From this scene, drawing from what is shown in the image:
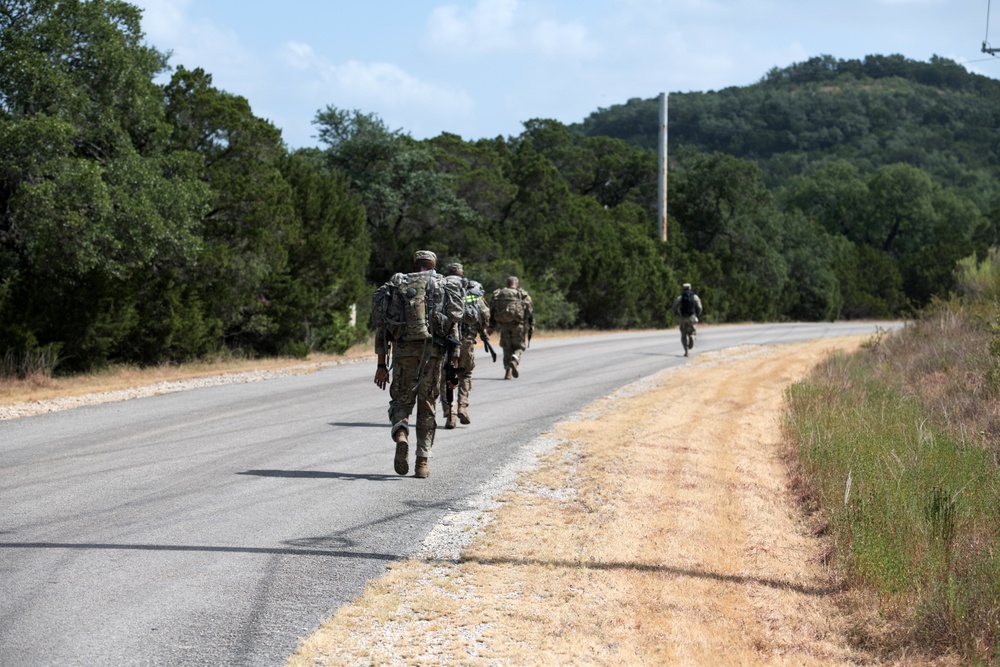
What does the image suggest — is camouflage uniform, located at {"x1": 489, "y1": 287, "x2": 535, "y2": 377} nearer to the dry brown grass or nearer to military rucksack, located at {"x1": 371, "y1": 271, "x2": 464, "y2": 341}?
the dry brown grass

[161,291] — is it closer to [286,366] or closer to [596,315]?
[286,366]

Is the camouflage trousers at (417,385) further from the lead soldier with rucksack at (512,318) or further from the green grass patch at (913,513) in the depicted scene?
the lead soldier with rucksack at (512,318)

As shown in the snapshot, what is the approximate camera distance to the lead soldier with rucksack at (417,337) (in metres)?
9.23

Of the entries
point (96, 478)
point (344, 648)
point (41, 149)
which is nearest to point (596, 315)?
point (41, 149)

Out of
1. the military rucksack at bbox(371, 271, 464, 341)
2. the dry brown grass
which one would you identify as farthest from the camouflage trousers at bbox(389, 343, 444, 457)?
the dry brown grass

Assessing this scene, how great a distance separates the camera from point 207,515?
7672 mm

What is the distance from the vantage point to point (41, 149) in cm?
1761

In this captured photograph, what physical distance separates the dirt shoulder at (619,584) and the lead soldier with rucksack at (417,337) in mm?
1148

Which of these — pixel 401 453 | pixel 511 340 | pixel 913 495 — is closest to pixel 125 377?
pixel 511 340

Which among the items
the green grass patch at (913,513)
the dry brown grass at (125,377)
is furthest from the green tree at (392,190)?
the green grass patch at (913,513)

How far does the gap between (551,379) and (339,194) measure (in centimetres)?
1332

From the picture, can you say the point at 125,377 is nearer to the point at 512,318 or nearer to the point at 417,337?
the point at 512,318

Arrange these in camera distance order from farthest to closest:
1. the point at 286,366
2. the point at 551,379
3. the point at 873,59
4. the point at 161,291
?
the point at 873,59
the point at 286,366
the point at 161,291
the point at 551,379

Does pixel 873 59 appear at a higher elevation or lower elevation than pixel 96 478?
higher
